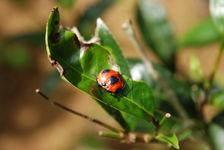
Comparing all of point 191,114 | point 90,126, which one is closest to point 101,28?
point 191,114

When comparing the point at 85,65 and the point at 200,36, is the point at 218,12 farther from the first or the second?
the point at 200,36

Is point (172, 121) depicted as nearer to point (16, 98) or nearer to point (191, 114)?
point (191, 114)

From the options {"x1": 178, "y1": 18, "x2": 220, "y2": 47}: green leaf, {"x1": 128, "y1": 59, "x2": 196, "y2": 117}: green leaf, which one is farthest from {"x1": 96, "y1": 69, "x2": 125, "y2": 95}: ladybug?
{"x1": 178, "y1": 18, "x2": 220, "y2": 47}: green leaf

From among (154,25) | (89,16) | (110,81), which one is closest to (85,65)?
(110,81)

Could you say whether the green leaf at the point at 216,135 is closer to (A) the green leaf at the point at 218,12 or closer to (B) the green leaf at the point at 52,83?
(A) the green leaf at the point at 218,12

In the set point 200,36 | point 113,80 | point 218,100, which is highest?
point 113,80

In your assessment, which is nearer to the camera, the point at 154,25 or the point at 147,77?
the point at 147,77
